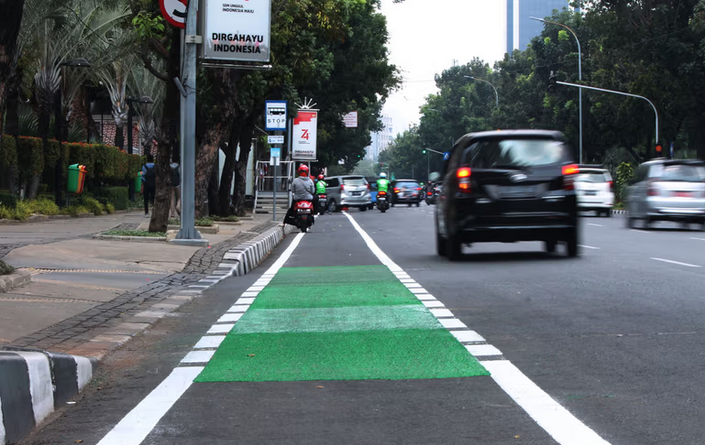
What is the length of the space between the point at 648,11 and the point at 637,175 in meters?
21.9

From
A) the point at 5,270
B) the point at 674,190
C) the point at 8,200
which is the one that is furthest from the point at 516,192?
the point at 8,200

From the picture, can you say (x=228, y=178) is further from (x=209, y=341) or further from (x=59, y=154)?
(x=209, y=341)

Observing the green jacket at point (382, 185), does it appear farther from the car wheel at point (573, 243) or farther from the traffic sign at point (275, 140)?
the car wheel at point (573, 243)

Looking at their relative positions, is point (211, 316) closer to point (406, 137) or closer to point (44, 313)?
point (44, 313)

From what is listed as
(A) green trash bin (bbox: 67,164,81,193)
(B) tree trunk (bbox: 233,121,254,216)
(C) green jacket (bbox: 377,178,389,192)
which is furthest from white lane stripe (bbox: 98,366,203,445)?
(C) green jacket (bbox: 377,178,389,192)

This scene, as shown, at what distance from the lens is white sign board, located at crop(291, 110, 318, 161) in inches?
1937

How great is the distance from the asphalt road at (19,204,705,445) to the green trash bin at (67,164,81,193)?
21014mm

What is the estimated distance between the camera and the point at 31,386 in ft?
17.0

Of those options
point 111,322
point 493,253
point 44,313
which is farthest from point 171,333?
point 493,253

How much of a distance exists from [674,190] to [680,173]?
1.73 feet

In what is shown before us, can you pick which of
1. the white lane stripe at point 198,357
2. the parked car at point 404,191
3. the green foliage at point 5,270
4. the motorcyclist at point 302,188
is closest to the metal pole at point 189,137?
the motorcyclist at point 302,188

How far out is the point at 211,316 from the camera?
30.9 ft

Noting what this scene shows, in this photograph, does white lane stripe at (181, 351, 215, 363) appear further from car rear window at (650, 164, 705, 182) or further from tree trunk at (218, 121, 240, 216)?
tree trunk at (218, 121, 240, 216)

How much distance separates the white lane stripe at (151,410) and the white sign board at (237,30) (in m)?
14.2
